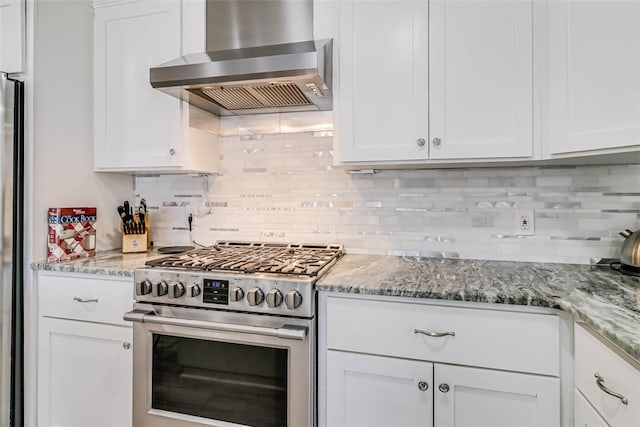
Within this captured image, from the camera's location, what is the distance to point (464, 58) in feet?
4.63

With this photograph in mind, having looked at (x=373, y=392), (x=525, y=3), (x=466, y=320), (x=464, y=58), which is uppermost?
(x=525, y=3)

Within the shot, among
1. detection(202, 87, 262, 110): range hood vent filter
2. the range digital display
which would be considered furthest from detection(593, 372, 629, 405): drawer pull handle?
detection(202, 87, 262, 110): range hood vent filter

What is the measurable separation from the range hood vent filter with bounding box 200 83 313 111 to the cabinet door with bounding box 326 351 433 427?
1.15 m

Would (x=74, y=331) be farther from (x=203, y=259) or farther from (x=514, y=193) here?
(x=514, y=193)

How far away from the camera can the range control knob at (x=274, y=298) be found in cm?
126

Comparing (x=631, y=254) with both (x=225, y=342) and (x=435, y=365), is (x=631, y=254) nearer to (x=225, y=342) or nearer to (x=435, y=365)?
(x=435, y=365)

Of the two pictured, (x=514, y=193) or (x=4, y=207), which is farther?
(x=514, y=193)

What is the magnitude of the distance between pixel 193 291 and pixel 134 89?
117 cm

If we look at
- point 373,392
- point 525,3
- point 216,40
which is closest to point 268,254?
point 373,392

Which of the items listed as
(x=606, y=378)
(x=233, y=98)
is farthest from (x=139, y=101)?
(x=606, y=378)

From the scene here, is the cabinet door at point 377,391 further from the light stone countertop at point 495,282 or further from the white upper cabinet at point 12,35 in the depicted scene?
the white upper cabinet at point 12,35

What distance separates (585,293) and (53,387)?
7.24ft

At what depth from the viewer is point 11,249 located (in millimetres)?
1556

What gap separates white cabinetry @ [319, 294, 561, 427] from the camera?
110 cm
